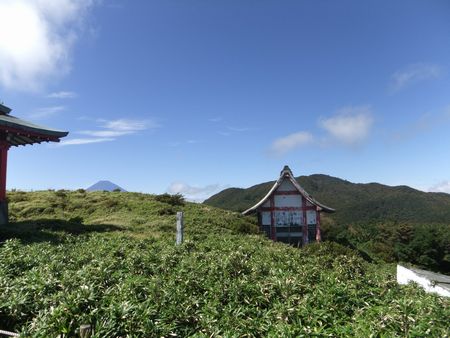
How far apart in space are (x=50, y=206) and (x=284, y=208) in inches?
720

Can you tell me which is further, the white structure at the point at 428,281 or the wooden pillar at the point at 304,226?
the wooden pillar at the point at 304,226

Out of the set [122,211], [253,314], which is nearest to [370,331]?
[253,314]

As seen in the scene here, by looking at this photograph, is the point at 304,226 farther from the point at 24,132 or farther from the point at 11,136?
the point at 11,136

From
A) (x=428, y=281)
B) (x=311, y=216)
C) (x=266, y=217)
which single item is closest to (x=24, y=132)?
(x=266, y=217)

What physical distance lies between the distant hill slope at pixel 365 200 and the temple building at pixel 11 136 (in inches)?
2691

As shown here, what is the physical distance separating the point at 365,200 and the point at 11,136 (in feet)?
343

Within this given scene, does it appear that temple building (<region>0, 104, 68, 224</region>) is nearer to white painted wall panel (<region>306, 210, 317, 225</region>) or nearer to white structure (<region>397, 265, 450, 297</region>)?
white painted wall panel (<region>306, 210, 317, 225</region>)

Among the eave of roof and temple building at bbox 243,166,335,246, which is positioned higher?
the eave of roof

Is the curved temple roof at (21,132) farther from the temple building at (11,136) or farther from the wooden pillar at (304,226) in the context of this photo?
the wooden pillar at (304,226)

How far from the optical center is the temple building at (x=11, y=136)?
19519 mm

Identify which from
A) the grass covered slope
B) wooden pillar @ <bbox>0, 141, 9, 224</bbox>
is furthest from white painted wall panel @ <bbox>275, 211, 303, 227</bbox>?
wooden pillar @ <bbox>0, 141, 9, 224</bbox>

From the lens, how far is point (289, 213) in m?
27.3

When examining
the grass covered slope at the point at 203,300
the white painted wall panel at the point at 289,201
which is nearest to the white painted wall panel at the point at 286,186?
Answer: the white painted wall panel at the point at 289,201

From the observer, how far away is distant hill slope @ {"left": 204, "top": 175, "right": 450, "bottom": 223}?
9631cm
